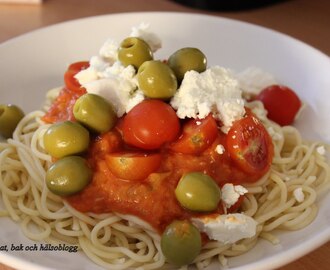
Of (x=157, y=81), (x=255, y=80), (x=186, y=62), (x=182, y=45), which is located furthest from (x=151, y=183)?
(x=182, y=45)

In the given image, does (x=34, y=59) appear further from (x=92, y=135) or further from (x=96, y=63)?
(x=92, y=135)

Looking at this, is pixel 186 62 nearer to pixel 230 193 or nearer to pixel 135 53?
pixel 135 53

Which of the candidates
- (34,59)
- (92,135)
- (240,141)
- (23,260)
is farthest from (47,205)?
(34,59)

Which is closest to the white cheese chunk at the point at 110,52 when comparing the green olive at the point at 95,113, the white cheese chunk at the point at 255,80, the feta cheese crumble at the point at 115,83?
the feta cheese crumble at the point at 115,83

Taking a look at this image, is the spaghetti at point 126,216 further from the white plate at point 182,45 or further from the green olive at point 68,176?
the white plate at point 182,45

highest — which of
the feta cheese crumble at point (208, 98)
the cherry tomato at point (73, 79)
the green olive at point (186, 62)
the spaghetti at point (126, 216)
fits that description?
the green olive at point (186, 62)

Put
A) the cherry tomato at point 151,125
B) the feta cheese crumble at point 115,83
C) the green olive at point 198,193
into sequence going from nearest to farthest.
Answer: the green olive at point 198,193
the cherry tomato at point 151,125
the feta cheese crumble at point 115,83

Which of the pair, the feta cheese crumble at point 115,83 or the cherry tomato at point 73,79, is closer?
the feta cheese crumble at point 115,83

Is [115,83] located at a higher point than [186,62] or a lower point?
lower
